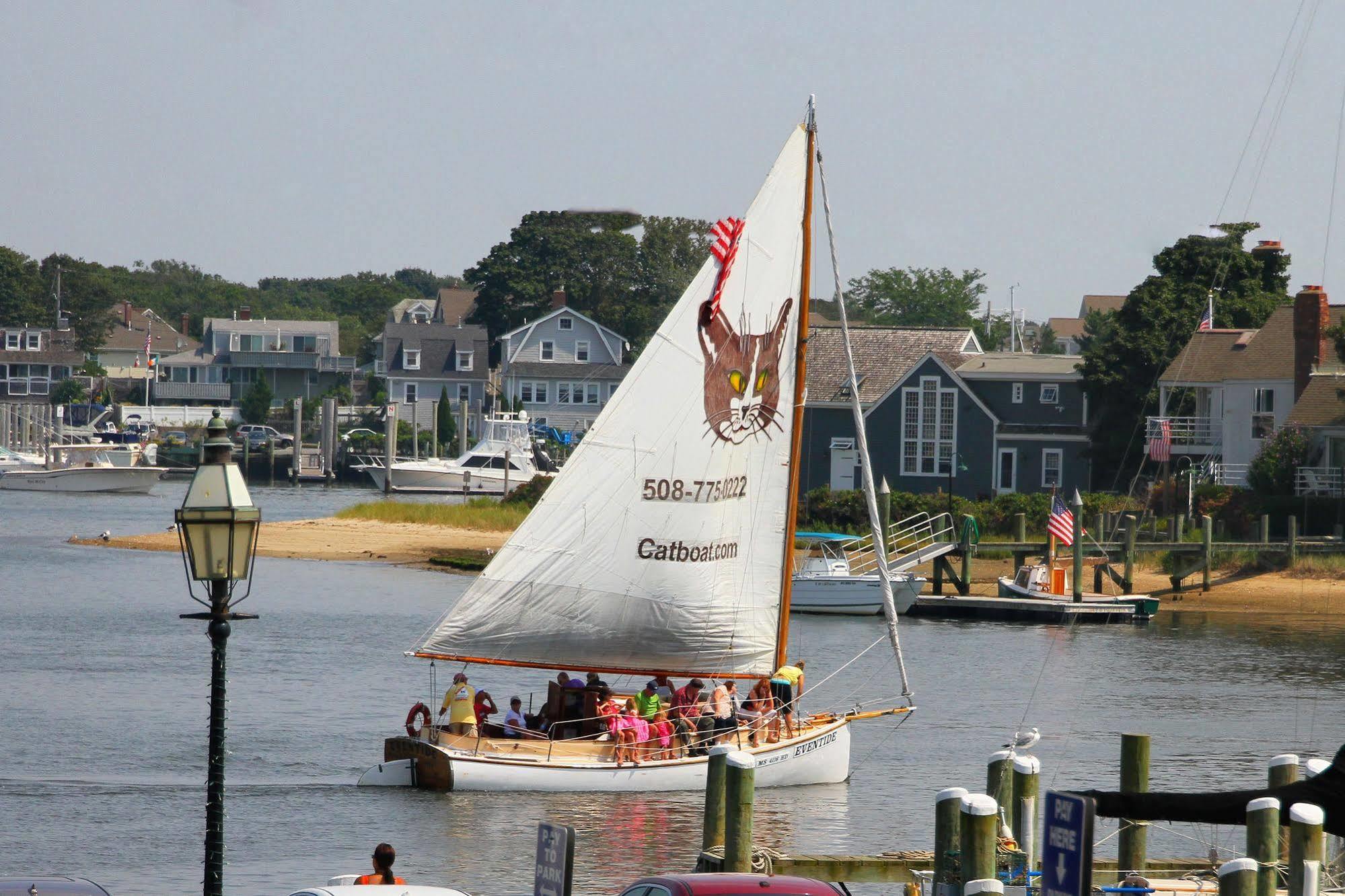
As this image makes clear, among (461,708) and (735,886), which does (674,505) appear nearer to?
(461,708)

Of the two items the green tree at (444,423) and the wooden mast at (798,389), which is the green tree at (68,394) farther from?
the wooden mast at (798,389)

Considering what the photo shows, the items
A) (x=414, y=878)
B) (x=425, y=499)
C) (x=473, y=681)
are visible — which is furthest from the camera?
(x=425, y=499)

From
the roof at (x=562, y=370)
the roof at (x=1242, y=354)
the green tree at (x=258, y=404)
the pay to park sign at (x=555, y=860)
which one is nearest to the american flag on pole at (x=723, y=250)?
the pay to park sign at (x=555, y=860)

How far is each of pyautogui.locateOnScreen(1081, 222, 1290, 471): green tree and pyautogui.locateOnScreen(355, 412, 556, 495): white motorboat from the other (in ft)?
136

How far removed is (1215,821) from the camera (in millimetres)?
13969

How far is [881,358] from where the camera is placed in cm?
7450

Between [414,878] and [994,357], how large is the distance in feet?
186

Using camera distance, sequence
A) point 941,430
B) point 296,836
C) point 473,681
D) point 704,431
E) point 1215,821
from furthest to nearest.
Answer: point 941,430 → point 473,681 → point 704,431 → point 296,836 → point 1215,821

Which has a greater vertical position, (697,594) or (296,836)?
(697,594)

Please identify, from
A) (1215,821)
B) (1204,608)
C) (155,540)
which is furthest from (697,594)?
(155,540)

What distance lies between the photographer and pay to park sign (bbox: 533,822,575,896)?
13.3 m

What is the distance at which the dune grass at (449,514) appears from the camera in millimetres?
76000

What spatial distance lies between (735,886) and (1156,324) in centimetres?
6196

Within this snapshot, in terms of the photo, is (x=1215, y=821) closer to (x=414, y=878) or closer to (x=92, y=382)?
(x=414, y=878)
